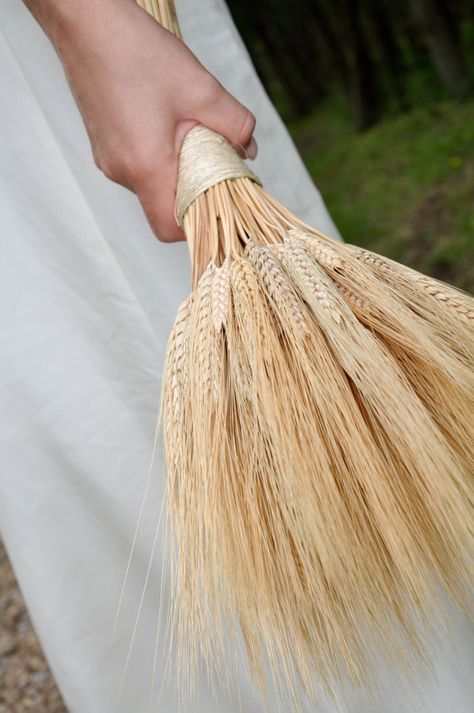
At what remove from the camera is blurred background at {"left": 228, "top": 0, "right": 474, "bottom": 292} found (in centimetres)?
406

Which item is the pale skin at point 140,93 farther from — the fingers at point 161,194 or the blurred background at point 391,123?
the blurred background at point 391,123

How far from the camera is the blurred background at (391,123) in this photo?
4.06m

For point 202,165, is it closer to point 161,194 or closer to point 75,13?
point 161,194

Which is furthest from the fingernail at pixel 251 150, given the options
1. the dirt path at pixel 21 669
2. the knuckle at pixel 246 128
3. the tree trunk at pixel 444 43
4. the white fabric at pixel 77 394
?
the tree trunk at pixel 444 43

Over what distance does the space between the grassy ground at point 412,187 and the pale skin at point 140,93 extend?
2384 mm

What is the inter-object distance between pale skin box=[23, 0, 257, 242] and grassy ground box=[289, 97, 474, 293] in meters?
2.38

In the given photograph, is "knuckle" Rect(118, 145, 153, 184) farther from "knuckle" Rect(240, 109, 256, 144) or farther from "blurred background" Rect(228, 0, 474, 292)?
"blurred background" Rect(228, 0, 474, 292)

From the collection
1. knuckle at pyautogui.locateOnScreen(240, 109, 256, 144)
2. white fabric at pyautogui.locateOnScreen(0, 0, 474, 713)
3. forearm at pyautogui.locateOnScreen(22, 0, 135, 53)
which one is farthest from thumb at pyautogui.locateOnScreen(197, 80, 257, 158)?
white fabric at pyautogui.locateOnScreen(0, 0, 474, 713)

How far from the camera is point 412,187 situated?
4.72 m

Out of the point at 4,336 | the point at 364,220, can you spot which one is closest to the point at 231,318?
the point at 4,336

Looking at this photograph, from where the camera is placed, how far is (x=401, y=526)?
75cm

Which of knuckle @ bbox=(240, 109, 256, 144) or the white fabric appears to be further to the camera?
the white fabric

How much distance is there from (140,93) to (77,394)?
1.48 ft

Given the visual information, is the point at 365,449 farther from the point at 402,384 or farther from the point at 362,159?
the point at 362,159
